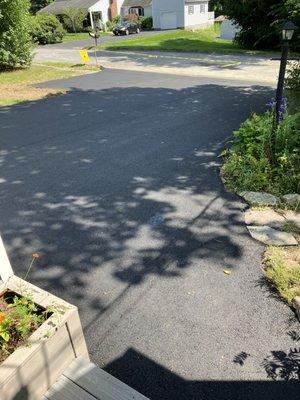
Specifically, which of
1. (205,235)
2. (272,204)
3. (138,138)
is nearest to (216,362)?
(205,235)

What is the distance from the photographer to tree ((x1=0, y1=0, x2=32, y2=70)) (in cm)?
1805

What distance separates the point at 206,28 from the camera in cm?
4647

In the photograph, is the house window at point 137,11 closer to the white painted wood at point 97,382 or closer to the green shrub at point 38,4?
the green shrub at point 38,4

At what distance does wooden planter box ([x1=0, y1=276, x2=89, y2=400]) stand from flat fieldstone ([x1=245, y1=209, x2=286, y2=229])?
122 inches

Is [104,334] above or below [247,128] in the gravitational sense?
below

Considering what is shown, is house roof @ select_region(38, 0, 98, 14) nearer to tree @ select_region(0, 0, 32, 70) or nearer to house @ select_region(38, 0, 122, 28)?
house @ select_region(38, 0, 122, 28)

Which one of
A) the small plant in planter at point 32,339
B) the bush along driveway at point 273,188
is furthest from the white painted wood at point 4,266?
the bush along driveway at point 273,188

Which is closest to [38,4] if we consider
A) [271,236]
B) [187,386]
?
[271,236]

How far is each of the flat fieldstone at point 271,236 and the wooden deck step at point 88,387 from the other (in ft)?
8.97

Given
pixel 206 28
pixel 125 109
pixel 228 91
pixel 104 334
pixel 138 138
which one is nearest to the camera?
pixel 104 334

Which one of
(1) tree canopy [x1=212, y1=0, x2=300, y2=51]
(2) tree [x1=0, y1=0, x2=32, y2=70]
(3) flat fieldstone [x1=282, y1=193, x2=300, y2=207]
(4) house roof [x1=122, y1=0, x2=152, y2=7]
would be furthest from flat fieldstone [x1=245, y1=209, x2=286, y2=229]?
(4) house roof [x1=122, y1=0, x2=152, y2=7]

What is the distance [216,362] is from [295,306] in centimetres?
109

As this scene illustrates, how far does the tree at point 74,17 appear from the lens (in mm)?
47344

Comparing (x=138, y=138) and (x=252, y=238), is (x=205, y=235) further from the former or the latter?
(x=138, y=138)
